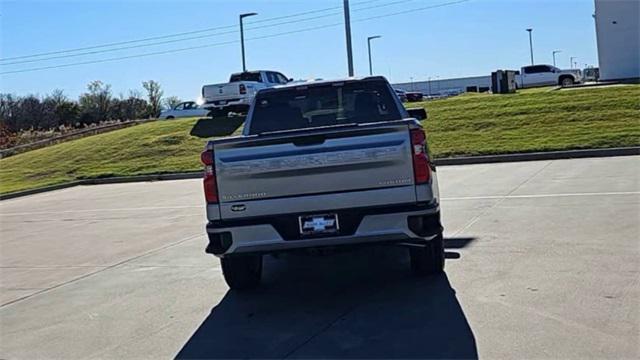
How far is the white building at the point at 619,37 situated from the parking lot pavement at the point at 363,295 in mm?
30331

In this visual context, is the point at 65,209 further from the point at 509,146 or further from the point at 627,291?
the point at 627,291

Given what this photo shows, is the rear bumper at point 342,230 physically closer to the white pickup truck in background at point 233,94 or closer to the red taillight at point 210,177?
the red taillight at point 210,177

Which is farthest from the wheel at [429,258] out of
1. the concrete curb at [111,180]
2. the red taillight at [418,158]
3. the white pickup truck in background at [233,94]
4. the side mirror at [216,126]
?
the white pickup truck in background at [233,94]

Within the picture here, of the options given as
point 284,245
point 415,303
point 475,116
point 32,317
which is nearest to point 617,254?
point 415,303

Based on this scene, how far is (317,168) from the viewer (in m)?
5.79

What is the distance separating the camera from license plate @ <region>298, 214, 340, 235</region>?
19.0ft

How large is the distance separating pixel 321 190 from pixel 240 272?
146 cm

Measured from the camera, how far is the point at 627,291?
5660mm

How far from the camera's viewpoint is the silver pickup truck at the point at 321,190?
575 centimetres

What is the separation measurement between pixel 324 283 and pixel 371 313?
4.16 feet

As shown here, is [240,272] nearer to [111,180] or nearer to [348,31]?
[111,180]

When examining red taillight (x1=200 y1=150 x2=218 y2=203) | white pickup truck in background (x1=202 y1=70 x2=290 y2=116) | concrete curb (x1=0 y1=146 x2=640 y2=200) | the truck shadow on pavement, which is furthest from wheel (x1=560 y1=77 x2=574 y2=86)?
red taillight (x1=200 y1=150 x2=218 y2=203)

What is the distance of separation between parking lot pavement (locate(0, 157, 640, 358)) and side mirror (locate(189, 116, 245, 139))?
1659 cm

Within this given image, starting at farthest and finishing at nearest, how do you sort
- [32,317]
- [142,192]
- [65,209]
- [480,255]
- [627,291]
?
[142,192] < [65,209] < [480,255] < [32,317] < [627,291]
